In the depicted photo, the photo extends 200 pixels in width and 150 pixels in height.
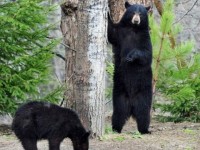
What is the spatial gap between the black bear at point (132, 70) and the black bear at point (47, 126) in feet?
7.70

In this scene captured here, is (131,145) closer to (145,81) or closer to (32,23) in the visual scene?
(145,81)

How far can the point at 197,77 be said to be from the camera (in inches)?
460

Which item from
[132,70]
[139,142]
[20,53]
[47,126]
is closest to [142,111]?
[132,70]

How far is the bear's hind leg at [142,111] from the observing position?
9.80m

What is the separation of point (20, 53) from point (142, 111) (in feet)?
8.82

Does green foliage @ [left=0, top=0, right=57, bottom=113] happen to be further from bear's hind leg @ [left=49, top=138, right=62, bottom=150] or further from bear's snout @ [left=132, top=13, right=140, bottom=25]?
bear's hind leg @ [left=49, top=138, right=62, bottom=150]

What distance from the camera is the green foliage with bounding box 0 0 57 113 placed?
10.5 meters

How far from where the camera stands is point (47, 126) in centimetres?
736

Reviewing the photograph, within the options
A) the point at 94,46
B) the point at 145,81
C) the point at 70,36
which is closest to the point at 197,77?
the point at 145,81

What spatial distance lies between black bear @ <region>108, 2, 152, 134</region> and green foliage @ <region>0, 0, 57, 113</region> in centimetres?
155

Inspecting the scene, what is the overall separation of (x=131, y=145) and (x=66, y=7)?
2.47 meters

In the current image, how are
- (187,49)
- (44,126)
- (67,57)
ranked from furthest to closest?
(187,49)
(67,57)
(44,126)

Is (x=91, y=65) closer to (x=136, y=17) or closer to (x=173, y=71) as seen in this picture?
(x=136, y=17)

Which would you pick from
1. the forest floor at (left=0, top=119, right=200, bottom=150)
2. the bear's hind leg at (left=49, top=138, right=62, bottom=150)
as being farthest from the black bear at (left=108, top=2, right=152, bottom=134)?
the bear's hind leg at (left=49, top=138, right=62, bottom=150)
